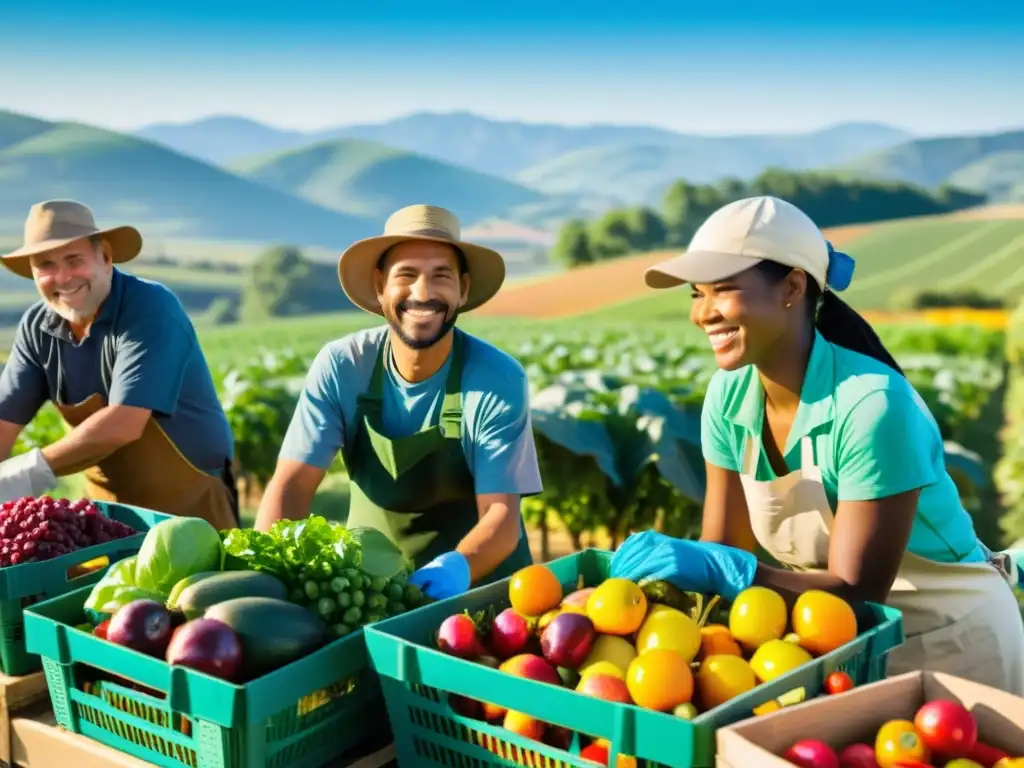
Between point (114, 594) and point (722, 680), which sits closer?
point (722, 680)

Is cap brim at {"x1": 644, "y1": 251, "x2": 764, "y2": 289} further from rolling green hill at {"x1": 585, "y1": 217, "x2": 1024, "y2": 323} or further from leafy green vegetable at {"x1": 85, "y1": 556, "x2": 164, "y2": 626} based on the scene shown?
rolling green hill at {"x1": 585, "y1": 217, "x2": 1024, "y2": 323}

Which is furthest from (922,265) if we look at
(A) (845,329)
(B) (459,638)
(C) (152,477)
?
(B) (459,638)

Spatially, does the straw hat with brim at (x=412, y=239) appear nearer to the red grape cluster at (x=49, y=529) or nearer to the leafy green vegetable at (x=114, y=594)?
the red grape cluster at (x=49, y=529)

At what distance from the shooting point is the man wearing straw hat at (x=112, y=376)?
364 cm

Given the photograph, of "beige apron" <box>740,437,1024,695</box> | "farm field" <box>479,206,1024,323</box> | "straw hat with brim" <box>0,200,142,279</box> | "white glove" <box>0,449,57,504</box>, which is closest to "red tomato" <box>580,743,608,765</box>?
"beige apron" <box>740,437,1024,695</box>

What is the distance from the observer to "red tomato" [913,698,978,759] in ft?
5.31

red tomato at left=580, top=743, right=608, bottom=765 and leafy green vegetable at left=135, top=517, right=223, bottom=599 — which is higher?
leafy green vegetable at left=135, top=517, right=223, bottom=599

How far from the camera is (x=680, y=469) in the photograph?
7.23m

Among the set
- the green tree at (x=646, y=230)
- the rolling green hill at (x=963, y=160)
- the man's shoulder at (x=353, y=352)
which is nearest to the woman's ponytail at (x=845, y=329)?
the man's shoulder at (x=353, y=352)

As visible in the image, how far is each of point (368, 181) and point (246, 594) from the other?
18178cm

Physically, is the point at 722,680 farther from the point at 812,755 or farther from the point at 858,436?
the point at 858,436

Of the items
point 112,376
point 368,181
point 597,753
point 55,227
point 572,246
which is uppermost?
point 368,181

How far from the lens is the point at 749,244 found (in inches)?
89.0

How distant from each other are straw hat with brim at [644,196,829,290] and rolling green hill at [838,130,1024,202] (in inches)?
5322
